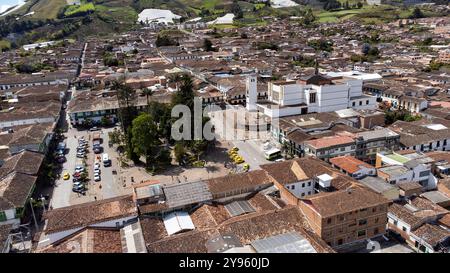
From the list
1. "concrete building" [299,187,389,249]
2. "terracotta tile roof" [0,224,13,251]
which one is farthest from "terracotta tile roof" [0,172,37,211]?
"concrete building" [299,187,389,249]

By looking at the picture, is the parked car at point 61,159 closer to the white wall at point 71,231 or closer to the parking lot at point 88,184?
the parking lot at point 88,184

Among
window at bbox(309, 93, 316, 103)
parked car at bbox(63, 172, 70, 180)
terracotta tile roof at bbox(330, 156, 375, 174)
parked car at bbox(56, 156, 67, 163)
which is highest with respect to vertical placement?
window at bbox(309, 93, 316, 103)

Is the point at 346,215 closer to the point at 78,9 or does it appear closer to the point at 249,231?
the point at 249,231

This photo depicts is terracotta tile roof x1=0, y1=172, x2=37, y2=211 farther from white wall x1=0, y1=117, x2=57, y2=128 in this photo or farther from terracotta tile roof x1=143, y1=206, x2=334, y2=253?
white wall x1=0, y1=117, x2=57, y2=128

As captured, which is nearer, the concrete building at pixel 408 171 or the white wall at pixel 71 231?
the white wall at pixel 71 231

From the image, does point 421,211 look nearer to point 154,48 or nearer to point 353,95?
point 353,95

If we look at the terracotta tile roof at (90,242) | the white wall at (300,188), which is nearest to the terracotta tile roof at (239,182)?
the white wall at (300,188)
